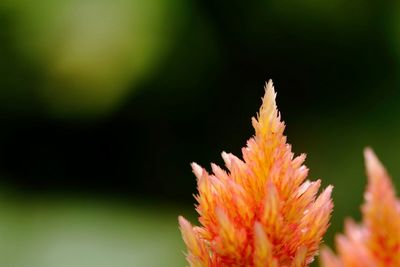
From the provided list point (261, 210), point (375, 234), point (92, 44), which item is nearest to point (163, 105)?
point (92, 44)

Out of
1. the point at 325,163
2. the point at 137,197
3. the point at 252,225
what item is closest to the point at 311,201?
the point at 252,225

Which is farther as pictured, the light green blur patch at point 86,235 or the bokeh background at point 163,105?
the bokeh background at point 163,105

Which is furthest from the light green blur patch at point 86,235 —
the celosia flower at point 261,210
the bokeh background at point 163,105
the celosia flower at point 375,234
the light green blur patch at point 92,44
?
the celosia flower at point 375,234

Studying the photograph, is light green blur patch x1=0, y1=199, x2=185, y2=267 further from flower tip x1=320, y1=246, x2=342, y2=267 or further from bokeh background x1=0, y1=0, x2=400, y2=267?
flower tip x1=320, y1=246, x2=342, y2=267

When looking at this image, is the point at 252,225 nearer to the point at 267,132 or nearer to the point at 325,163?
the point at 267,132

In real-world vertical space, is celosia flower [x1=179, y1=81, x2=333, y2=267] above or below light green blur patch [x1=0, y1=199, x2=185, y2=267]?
below

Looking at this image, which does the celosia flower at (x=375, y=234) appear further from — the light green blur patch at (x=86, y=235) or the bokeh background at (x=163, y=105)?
the bokeh background at (x=163, y=105)

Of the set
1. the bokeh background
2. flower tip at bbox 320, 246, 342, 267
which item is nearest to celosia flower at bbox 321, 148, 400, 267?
flower tip at bbox 320, 246, 342, 267
